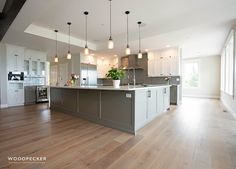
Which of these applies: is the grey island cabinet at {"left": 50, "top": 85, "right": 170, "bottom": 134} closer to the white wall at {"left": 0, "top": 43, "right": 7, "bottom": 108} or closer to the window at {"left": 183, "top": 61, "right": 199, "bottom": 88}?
the white wall at {"left": 0, "top": 43, "right": 7, "bottom": 108}

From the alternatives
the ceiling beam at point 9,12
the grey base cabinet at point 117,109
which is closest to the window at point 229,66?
the grey base cabinet at point 117,109

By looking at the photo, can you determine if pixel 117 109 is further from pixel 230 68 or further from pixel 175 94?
pixel 230 68

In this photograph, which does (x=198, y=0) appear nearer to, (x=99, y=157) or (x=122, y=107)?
(x=122, y=107)

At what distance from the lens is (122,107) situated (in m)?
2.96

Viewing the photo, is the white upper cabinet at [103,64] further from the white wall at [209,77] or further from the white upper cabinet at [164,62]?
the white wall at [209,77]

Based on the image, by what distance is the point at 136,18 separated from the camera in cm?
407

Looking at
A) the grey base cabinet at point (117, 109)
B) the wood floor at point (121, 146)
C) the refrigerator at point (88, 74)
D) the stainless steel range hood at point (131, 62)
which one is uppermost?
the stainless steel range hood at point (131, 62)

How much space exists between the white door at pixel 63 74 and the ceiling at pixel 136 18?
302 cm

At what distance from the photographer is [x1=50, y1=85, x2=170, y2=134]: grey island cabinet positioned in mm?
2838

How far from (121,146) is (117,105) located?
982mm

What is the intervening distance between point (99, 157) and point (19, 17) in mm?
3679

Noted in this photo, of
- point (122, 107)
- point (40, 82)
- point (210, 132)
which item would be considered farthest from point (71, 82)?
point (210, 132)

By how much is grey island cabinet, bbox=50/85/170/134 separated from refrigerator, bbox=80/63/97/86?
3.14m

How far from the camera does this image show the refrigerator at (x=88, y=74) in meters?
7.57
